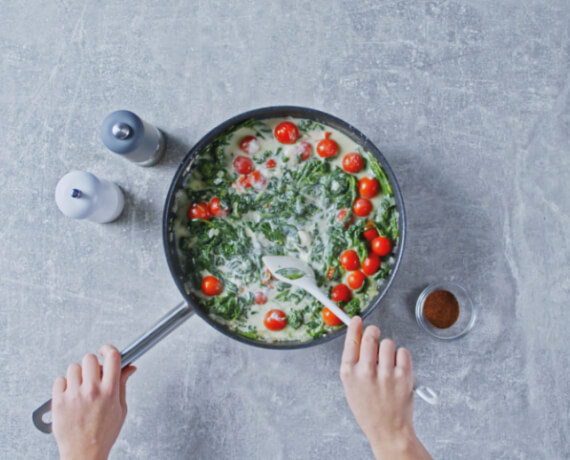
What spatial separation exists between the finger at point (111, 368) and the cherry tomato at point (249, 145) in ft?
2.75

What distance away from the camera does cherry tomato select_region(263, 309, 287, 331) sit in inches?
82.3

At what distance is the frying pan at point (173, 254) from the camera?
6.42 ft

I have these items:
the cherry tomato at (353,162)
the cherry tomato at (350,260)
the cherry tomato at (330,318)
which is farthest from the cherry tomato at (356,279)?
the cherry tomato at (353,162)

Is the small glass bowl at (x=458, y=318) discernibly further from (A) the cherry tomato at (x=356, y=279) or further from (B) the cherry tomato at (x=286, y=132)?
(B) the cherry tomato at (x=286, y=132)

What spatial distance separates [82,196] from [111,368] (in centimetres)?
60

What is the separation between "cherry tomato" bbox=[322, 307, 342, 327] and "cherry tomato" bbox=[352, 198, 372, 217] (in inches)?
14.5

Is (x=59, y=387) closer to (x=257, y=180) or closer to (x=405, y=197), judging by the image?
(x=257, y=180)

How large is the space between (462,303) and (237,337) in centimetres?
86

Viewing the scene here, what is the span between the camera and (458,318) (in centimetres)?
218

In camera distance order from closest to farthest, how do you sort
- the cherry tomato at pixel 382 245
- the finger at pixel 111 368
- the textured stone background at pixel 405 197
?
the finger at pixel 111 368 < the cherry tomato at pixel 382 245 < the textured stone background at pixel 405 197

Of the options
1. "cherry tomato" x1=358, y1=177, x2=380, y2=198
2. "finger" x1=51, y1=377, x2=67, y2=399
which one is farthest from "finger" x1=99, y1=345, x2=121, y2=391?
"cherry tomato" x1=358, y1=177, x2=380, y2=198

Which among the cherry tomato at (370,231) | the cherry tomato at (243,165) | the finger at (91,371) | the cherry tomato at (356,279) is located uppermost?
the cherry tomato at (243,165)

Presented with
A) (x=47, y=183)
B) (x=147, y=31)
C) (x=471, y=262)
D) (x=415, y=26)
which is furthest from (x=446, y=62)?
(x=47, y=183)

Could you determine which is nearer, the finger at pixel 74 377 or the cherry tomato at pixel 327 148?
the finger at pixel 74 377
